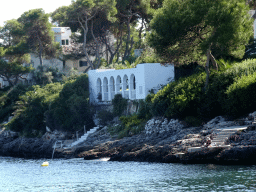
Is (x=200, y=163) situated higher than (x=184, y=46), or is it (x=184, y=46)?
(x=184, y=46)

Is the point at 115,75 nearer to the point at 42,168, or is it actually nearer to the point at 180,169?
the point at 42,168

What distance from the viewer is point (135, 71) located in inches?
1754

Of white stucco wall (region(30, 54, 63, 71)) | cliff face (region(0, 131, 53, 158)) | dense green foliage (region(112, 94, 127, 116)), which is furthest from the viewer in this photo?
white stucco wall (region(30, 54, 63, 71))

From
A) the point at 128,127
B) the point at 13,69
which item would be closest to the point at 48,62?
the point at 13,69

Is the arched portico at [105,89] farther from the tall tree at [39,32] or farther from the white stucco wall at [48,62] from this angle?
the white stucco wall at [48,62]

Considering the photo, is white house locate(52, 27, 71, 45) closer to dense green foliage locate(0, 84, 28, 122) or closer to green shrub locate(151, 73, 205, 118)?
dense green foliage locate(0, 84, 28, 122)

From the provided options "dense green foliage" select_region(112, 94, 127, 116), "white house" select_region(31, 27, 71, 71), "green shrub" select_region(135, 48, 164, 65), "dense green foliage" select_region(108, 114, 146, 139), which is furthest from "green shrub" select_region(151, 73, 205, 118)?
"white house" select_region(31, 27, 71, 71)

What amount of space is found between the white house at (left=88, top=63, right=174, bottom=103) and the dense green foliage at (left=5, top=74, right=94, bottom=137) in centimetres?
135

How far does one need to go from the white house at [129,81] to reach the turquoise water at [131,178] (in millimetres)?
10902

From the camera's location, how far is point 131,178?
26969 millimetres

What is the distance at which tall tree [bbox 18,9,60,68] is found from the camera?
6391cm

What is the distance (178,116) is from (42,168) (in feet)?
36.2

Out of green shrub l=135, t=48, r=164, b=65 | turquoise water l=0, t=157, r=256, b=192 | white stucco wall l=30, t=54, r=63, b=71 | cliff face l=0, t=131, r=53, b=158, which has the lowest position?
cliff face l=0, t=131, r=53, b=158

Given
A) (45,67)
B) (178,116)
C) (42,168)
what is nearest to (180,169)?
(178,116)
